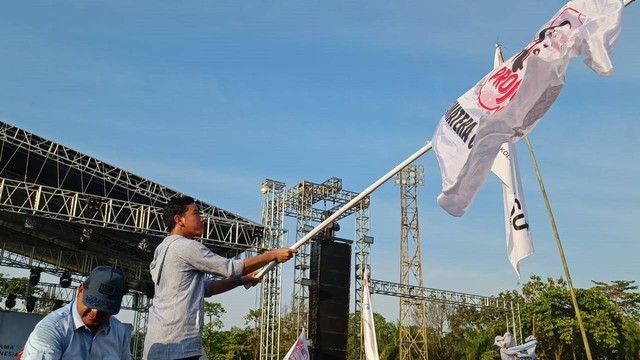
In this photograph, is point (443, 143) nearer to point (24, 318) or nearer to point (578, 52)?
point (578, 52)

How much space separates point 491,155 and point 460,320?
30.8 m

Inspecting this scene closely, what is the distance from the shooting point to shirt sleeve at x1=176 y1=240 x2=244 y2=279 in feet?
10.4

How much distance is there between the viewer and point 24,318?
1927cm

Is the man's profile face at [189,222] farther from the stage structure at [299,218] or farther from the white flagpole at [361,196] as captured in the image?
the stage structure at [299,218]

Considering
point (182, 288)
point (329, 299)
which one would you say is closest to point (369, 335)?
point (329, 299)

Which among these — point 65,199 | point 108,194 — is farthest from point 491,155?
point 108,194

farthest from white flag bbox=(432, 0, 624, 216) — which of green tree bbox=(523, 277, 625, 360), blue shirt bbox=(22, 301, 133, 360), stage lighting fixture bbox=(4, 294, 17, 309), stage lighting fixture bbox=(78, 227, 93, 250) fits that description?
green tree bbox=(523, 277, 625, 360)

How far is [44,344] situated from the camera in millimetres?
2246

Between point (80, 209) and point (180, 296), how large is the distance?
14.5 metres

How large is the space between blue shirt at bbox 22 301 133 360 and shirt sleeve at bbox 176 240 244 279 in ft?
1.98

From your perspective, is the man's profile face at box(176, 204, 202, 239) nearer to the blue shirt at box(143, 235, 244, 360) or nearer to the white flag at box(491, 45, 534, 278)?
the blue shirt at box(143, 235, 244, 360)

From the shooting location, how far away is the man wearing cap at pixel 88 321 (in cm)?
233

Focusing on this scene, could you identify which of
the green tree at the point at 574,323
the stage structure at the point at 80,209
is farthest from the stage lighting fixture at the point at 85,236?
the green tree at the point at 574,323

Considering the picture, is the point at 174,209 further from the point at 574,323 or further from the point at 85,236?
the point at 574,323
